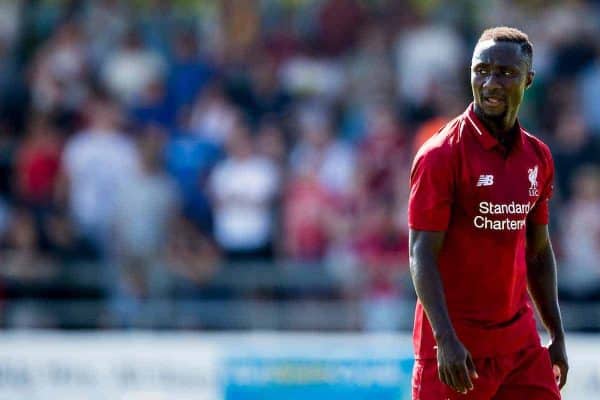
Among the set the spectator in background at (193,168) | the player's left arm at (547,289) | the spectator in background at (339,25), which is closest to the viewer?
the player's left arm at (547,289)

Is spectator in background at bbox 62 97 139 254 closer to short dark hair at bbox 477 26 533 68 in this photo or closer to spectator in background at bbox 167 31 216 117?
spectator in background at bbox 167 31 216 117

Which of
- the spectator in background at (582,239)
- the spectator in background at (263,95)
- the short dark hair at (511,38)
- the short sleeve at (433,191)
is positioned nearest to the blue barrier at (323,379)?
the spectator in background at (582,239)

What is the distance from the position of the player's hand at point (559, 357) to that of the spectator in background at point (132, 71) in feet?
27.5

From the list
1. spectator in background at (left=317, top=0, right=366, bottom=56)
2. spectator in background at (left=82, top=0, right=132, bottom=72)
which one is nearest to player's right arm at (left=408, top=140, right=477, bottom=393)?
spectator in background at (left=317, top=0, right=366, bottom=56)

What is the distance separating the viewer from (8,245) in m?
13.1

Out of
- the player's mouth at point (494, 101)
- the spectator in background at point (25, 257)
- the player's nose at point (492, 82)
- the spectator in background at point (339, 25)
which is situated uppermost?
the spectator in background at point (339, 25)

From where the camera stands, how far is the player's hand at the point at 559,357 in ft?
20.4

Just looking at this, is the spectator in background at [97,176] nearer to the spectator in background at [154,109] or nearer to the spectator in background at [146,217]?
the spectator in background at [146,217]

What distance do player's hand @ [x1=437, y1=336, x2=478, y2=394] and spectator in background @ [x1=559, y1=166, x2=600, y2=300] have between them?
6.68 meters

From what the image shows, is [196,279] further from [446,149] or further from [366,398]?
[446,149]

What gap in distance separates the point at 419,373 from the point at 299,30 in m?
9.24

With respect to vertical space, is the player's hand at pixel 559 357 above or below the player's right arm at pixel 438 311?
below

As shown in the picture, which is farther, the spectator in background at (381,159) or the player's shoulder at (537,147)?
the spectator in background at (381,159)

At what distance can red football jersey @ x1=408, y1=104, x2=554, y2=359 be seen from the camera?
226 inches
